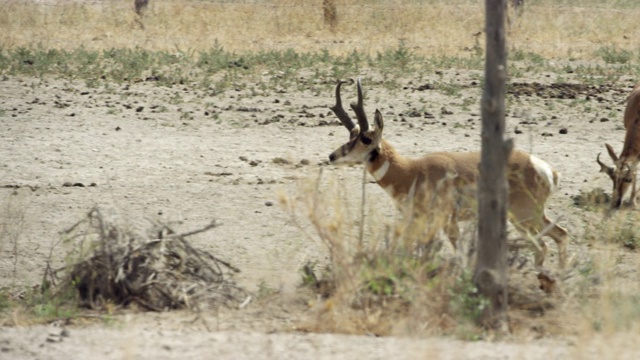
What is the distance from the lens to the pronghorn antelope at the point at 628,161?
35.8 ft

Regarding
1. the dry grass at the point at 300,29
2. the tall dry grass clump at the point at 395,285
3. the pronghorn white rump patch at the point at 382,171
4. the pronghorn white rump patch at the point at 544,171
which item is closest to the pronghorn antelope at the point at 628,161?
the pronghorn white rump patch at the point at 544,171

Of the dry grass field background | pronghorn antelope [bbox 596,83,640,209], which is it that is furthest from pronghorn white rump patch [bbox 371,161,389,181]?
pronghorn antelope [bbox 596,83,640,209]

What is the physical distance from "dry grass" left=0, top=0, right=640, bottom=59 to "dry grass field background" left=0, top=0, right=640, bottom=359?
0.37ft

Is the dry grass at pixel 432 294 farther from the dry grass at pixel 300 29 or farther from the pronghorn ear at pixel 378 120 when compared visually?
the dry grass at pixel 300 29

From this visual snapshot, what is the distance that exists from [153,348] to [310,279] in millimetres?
1694

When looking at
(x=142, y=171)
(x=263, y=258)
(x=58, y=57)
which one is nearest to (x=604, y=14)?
(x=58, y=57)

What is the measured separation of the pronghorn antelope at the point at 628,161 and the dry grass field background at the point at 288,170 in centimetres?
26

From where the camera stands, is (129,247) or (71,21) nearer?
(129,247)

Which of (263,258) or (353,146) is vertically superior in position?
(353,146)

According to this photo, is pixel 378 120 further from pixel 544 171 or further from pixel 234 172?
pixel 234 172

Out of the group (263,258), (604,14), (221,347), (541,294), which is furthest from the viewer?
(604,14)

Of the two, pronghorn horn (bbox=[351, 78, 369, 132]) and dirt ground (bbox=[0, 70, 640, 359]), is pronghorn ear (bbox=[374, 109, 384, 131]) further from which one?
dirt ground (bbox=[0, 70, 640, 359])

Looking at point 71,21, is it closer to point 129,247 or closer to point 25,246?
point 25,246

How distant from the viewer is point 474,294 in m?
6.98
